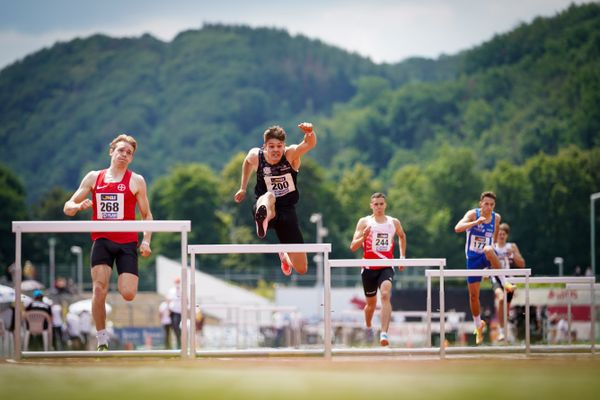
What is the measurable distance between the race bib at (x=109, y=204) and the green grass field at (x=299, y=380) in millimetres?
1975

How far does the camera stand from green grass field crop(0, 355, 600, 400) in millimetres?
9898

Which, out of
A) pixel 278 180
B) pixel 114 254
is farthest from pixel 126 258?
pixel 278 180

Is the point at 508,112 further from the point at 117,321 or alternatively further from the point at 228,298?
the point at 117,321

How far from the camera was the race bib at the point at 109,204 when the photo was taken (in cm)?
1522

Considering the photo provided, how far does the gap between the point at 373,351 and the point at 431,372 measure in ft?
15.6

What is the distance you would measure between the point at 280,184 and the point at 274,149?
25.0 inches

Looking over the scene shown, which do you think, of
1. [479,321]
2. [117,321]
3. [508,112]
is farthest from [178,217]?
[479,321]

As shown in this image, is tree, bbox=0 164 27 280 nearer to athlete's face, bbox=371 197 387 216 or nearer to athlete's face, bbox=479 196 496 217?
athlete's face, bbox=479 196 496 217

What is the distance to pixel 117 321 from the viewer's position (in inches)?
2125

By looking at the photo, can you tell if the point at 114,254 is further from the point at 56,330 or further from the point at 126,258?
the point at 56,330

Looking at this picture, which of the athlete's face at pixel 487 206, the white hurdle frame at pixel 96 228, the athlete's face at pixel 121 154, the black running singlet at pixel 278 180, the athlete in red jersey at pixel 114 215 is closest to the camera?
the white hurdle frame at pixel 96 228

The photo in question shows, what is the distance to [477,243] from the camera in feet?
67.4

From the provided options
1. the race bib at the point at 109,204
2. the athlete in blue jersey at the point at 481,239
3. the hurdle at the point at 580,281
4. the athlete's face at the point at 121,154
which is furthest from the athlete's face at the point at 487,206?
the race bib at the point at 109,204

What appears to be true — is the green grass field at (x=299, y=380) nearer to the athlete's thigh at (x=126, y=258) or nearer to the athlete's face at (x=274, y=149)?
the athlete's thigh at (x=126, y=258)
